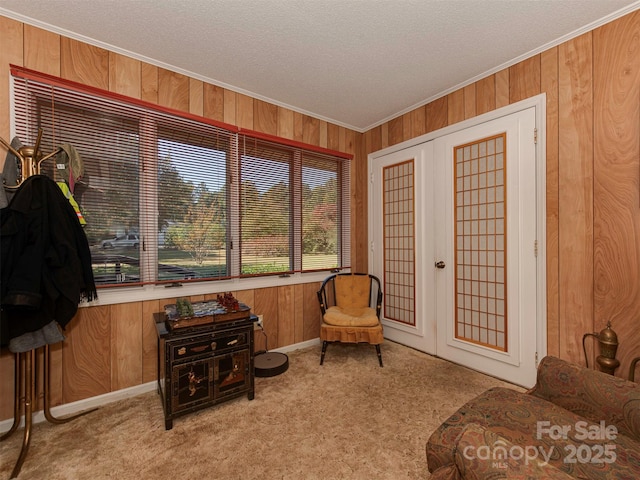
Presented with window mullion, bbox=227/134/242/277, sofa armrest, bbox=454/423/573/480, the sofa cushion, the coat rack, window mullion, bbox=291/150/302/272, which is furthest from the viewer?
window mullion, bbox=291/150/302/272

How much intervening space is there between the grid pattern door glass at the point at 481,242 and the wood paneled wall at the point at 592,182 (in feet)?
1.16

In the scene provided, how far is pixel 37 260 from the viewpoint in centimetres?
166

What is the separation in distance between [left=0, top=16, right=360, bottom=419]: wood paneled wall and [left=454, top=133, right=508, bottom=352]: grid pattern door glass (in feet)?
6.25

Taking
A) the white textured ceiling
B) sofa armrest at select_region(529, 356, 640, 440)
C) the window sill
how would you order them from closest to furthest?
sofa armrest at select_region(529, 356, 640, 440)
the white textured ceiling
the window sill

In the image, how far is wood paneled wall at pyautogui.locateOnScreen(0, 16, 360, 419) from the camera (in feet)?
6.35

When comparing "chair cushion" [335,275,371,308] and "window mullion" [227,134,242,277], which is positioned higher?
"window mullion" [227,134,242,277]

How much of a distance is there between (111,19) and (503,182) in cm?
327

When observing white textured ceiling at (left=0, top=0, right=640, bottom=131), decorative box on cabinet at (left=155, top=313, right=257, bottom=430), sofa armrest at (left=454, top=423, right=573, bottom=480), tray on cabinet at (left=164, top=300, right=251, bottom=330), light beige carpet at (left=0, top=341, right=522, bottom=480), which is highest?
white textured ceiling at (left=0, top=0, right=640, bottom=131)

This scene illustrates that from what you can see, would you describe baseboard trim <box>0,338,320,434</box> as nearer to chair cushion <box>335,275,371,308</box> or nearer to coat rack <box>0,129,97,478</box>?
coat rack <box>0,129,97,478</box>

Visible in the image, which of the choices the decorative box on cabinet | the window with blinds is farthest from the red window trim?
the decorative box on cabinet

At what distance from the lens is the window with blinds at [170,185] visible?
2047 mm

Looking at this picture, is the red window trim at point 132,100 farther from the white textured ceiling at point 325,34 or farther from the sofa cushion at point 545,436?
the sofa cushion at point 545,436

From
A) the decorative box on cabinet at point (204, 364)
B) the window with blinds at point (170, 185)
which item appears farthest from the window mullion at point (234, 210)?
the decorative box on cabinet at point (204, 364)

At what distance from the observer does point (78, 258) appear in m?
1.83
